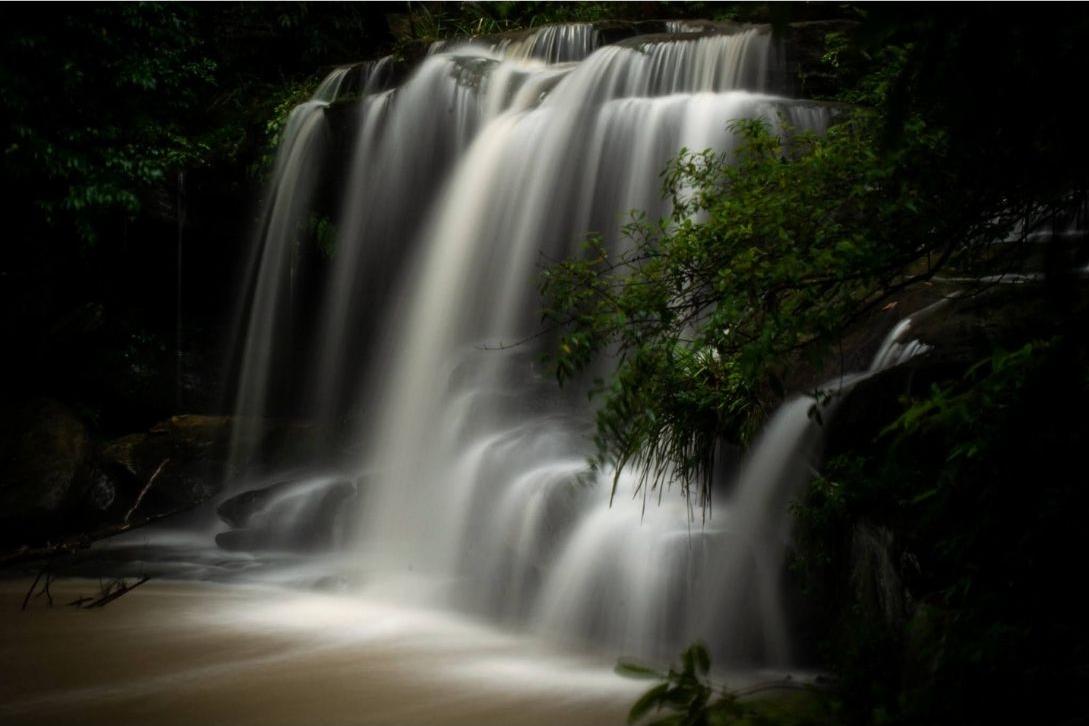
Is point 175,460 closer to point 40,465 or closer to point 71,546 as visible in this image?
point 40,465

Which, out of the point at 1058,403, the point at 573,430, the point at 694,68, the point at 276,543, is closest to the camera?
the point at 1058,403

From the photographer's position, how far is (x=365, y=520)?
7.59 meters

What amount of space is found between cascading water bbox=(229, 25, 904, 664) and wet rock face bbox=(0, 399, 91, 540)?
192 cm

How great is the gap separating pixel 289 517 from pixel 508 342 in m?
2.41

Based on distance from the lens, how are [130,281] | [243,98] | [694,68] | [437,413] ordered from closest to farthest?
[437,413] < [694,68] < [130,281] < [243,98]

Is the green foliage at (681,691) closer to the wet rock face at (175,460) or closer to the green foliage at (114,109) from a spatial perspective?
the wet rock face at (175,460)

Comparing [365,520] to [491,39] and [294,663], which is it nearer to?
[294,663]

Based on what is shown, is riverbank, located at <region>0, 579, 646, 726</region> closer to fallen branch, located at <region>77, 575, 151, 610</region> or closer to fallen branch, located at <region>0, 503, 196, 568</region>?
fallen branch, located at <region>77, 575, 151, 610</region>

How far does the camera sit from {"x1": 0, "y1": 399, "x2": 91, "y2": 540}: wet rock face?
301 inches

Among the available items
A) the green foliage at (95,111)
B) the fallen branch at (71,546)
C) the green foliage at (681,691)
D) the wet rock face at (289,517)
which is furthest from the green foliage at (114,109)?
the green foliage at (681,691)

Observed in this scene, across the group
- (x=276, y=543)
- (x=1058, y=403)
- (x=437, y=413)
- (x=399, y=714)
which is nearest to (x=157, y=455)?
(x=276, y=543)

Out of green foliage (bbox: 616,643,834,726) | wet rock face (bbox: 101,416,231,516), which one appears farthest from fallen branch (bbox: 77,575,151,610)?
green foliage (bbox: 616,643,834,726)

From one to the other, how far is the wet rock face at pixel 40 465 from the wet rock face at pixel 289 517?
4.24 ft

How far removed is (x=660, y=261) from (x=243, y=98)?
8925 millimetres
